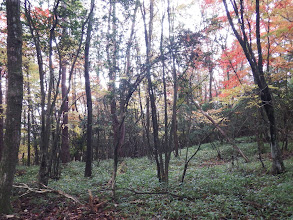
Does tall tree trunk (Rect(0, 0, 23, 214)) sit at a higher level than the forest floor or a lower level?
higher

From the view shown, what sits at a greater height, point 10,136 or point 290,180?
point 10,136

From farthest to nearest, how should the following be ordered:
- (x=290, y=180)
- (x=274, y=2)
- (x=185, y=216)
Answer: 1. (x=274, y=2)
2. (x=290, y=180)
3. (x=185, y=216)

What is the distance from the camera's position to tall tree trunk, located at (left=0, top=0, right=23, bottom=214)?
4680mm

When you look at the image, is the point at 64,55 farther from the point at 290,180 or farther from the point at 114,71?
the point at 290,180

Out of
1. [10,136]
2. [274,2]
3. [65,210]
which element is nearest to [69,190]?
[65,210]

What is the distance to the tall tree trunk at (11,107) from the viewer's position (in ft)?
15.4

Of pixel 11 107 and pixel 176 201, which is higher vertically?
pixel 11 107

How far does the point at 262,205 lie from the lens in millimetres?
4848

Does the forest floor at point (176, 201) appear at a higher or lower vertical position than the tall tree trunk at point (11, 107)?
lower

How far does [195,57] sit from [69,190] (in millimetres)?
5735

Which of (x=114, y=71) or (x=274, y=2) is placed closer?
(x=114, y=71)

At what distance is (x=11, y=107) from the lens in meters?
4.72

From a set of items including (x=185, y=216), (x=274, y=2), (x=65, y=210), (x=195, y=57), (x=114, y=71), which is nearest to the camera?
(x=185, y=216)

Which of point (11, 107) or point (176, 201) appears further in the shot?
point (176, 201)
